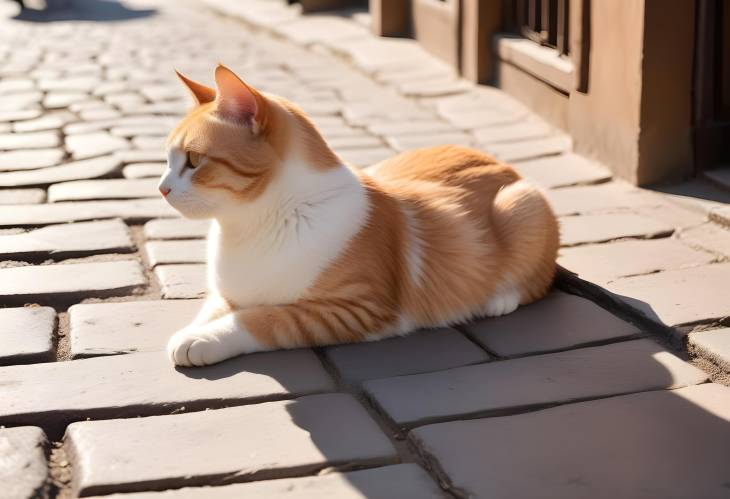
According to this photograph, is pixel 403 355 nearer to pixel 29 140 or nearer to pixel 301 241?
pixel 301 241

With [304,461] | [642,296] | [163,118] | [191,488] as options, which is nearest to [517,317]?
[642,296]

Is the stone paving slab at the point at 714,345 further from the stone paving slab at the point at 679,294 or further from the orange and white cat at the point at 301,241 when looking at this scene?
the orange and white cat at the point at 301,241

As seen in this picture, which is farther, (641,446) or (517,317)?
(517,317)

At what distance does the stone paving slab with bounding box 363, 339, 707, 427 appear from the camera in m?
3.06

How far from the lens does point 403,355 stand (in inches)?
137

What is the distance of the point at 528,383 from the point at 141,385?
115 centimetres

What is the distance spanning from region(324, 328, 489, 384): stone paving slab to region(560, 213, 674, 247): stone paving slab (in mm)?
1176

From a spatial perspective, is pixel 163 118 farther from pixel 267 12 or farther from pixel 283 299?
pixel 267 12

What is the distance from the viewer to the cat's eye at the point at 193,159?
11.2 ft

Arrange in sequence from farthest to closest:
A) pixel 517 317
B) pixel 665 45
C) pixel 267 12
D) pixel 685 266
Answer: pixel 267 12 < pixel 665 45 < pixel 685 266 < pixel 517 317

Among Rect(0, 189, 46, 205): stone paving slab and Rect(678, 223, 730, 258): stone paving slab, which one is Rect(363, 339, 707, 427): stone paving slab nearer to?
Rect(678, 223, 730, 258): stone paving slab

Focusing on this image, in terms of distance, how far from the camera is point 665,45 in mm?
5168

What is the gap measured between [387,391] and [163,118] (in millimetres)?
4443

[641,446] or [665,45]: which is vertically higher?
[665,45]
